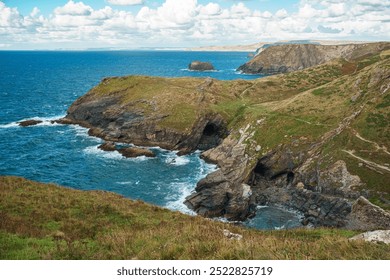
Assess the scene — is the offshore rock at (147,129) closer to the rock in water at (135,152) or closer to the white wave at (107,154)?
the rock in water at (135,152)

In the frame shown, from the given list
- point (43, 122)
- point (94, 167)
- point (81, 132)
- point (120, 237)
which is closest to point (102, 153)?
point (94, 167)

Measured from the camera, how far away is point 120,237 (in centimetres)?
1573

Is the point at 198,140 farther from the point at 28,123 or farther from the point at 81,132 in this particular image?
the point at 28,123

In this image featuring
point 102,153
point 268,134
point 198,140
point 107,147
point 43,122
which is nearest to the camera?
point 268,134

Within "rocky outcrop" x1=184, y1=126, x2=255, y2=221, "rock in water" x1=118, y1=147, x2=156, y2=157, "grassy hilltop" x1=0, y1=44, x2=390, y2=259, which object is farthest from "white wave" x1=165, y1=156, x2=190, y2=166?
"rocky outcrop" x1=184, y1=126, x2=255, y2=221

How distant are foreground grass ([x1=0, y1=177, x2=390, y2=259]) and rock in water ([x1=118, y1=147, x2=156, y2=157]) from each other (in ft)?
152

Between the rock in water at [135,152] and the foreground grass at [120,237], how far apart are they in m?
46.4

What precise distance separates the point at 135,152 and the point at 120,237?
64.0 metres

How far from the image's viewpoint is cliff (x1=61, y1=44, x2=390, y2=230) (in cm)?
5262

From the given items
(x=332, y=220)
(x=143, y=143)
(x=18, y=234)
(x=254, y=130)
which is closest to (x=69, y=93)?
(x=143, y=143)

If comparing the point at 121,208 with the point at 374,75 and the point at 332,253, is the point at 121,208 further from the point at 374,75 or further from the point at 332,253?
the point at 374,75

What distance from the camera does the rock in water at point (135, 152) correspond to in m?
78.3

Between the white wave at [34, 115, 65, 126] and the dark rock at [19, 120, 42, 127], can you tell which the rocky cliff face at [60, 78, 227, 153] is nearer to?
the white wave at [34, 115, 65, 126]

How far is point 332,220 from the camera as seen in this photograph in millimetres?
48062
